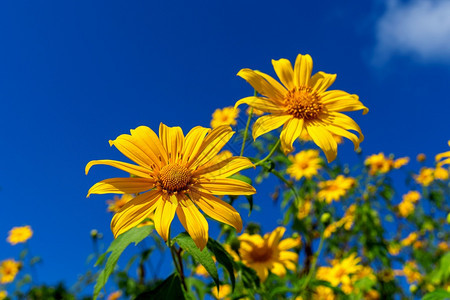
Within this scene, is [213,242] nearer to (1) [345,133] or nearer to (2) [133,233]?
(2) [133,233]

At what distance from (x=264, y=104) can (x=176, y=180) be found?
0.60 metres

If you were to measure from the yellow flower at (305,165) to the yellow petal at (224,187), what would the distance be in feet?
9.71

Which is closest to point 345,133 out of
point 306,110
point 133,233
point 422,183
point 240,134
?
point 306,110

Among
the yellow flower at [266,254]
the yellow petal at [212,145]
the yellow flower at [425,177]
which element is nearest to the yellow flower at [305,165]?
the yellow flower at [266,254]

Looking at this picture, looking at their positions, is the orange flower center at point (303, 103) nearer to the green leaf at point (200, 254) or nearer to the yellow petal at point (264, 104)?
the yellow petal at point (264, 104)

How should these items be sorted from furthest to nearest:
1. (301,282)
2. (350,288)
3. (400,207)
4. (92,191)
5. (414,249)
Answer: (400,207)
(414,249)
(350,288)
(301,282)
(92,191)

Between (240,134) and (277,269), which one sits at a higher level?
(240,134)

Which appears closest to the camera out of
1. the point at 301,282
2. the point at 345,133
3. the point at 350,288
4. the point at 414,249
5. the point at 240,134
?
the point at 345,133

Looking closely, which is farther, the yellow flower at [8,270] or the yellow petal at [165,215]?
the yellow flower at [8,270]

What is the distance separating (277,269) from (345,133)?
4.90ft

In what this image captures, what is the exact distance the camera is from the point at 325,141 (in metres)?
1.71

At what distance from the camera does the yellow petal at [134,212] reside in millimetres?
1380

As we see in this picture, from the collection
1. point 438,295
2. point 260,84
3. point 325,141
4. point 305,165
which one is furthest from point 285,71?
point 305,165

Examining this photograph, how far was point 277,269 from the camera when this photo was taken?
287cm
